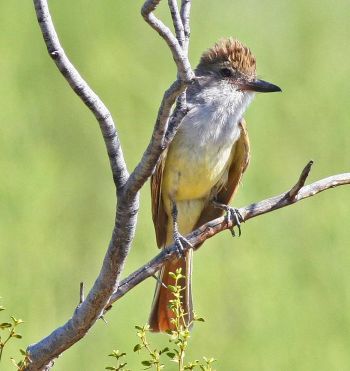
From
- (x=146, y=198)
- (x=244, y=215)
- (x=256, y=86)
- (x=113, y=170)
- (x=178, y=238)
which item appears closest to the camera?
(x=113, y=170)

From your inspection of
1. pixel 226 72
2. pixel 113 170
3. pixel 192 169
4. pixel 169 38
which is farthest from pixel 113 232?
pixel 226 72

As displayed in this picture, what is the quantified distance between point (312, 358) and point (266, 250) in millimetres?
540

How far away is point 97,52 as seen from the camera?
5527 mm

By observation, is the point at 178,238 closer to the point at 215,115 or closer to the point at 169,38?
the point at 215,115

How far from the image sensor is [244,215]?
3.08m

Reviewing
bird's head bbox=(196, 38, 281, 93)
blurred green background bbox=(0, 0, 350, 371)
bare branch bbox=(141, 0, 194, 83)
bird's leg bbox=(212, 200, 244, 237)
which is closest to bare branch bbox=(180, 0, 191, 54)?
bare branch bbox=(141, 0, 194, 83)

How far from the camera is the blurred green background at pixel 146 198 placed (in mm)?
5059

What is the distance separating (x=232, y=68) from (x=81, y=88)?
1900 millimetres

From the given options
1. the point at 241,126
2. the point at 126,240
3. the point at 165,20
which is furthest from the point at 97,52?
the point at 126,240

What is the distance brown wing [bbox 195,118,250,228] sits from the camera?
4141 mm

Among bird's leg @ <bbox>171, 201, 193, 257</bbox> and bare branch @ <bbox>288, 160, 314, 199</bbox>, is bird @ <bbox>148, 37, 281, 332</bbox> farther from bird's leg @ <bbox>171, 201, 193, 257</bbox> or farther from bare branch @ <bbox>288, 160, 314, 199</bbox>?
bare branch @ <bbox>288, 160, 314, 199</bbox>

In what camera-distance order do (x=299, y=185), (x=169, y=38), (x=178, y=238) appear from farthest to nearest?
(x=178, y=238), (x=299, y=185), (x=169, y=38)

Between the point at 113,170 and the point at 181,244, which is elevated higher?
the point at 181,244

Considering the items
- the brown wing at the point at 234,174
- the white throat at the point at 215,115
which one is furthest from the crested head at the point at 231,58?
the brown wing at the point at 234,174
